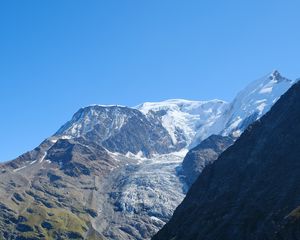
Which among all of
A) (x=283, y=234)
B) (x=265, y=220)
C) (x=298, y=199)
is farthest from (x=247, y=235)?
(x=283, y=234)

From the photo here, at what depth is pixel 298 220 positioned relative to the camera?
160500mm

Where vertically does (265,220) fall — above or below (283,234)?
above

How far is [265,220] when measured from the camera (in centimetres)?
19462

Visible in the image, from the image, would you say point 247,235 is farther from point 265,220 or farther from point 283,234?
point 283,234

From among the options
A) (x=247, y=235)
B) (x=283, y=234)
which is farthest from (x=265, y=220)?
(x=283, y=234)

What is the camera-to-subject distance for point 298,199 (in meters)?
198

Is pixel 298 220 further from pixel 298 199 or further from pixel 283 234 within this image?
pixel 298 199

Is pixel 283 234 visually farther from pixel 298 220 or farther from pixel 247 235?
pixel 247 235

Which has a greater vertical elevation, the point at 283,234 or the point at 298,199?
the point at 298,199

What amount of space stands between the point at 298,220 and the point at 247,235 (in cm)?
3726

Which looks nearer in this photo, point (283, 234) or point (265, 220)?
point (283, 234)

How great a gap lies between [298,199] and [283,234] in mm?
37956

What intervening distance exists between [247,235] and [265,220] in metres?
7.85

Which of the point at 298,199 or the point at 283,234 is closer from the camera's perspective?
the point at 283,234
